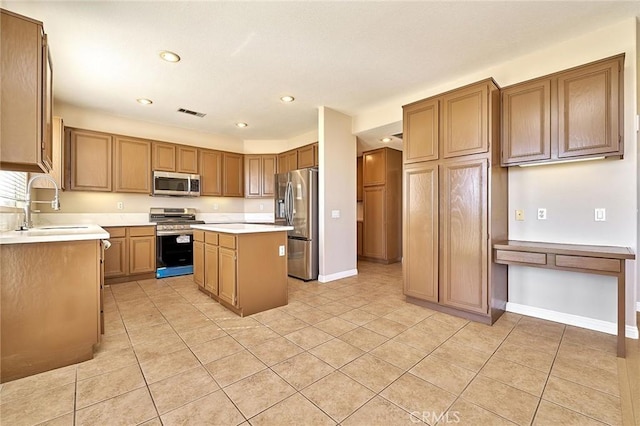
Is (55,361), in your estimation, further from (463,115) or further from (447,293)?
(463,115)

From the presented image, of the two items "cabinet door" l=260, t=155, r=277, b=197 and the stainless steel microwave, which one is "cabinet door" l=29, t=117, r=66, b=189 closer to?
the stainless steel microwave

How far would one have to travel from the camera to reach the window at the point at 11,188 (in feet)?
8.13

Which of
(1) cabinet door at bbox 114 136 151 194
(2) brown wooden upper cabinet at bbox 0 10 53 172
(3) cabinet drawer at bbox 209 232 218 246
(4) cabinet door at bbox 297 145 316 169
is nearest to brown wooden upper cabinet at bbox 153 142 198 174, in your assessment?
(1) cabinet door at bbox 114 136 151 194

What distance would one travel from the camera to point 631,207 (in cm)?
234

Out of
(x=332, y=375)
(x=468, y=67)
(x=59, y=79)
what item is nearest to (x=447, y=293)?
(x=332, y=375)

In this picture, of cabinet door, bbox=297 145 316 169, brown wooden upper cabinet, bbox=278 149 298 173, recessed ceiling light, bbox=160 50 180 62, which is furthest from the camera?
brown wooden upper cabinet, bbox=278 149 298 173

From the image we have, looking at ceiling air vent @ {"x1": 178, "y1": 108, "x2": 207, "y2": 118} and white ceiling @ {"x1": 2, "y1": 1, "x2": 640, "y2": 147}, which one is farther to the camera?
ceiling air vent @ {"x1": 178, "y1": 108, "x2": 207, "y2": 118}

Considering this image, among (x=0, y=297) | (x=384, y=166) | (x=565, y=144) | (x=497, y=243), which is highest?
(x=384, y=166)

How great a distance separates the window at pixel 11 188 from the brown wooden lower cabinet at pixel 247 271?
180cm

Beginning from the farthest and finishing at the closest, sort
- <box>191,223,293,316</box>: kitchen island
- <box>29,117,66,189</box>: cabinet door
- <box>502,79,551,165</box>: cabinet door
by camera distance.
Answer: <box>29,117,66,189</box>: cabinet door
<box>191,223,293,316</box>: kitchen island
<box>502,79,551,165</box>: cabinet door

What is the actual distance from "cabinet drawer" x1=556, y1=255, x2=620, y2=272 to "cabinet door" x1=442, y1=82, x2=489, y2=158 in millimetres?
1163

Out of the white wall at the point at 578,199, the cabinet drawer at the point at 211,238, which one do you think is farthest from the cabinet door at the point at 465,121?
the cabinet drawer at the point at 211,238

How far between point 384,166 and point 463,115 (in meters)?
2.97

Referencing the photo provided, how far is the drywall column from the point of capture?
4258 mm
